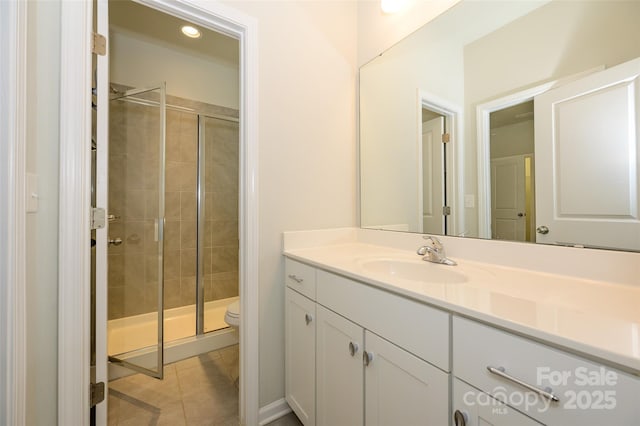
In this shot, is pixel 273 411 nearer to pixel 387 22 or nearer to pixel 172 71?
pixel 387 22

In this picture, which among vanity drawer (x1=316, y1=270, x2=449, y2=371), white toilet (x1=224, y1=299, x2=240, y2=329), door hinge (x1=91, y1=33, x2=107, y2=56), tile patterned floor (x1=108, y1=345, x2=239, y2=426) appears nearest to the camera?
vanity drawer (x1=316, y1=270, x2=449, y2=371)

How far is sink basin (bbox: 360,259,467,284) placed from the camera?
3.48ft

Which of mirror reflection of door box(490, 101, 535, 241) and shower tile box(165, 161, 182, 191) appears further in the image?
shower tile box(165, 161, 182, 191)

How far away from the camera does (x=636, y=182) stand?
785mm

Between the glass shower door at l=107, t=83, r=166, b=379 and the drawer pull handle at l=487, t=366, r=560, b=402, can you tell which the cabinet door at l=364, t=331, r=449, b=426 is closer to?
the drawer pull handle at l=487, t=366, r=560, b=402

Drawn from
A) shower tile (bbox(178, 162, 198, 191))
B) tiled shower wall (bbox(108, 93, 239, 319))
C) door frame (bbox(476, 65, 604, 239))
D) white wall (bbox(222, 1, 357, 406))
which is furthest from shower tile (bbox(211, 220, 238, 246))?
door frame (bbox(476, 65, 604, 239))

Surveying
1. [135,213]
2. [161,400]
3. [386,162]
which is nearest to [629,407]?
[386,162]

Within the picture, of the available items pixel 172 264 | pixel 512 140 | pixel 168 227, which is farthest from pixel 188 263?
pixel 512 140

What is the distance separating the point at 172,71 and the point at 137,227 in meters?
1.43

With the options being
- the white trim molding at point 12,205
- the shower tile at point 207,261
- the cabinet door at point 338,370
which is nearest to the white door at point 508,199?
the cabinet door at point 338,370

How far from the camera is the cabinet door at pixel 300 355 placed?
1192 millimetres

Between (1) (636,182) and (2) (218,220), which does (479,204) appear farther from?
(2) (218,220)

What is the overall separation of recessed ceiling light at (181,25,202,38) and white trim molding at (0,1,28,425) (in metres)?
1.51

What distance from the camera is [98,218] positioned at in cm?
105
